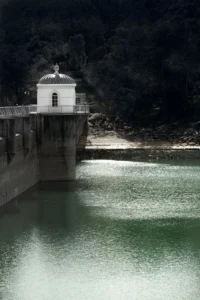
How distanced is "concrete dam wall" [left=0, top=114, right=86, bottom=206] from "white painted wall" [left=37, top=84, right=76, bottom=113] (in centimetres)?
63

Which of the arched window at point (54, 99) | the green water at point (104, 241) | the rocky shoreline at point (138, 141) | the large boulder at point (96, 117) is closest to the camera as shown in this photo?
the green water at point (104, 241)

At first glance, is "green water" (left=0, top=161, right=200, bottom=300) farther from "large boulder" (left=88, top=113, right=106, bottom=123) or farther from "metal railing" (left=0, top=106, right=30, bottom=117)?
"large boulder" (left=88, top=113, right=106, bottom=123)

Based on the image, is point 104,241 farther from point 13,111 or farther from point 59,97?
point 59,97

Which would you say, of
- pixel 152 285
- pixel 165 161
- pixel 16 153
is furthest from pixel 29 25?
pixel 152 285

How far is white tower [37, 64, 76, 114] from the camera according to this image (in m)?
39.7

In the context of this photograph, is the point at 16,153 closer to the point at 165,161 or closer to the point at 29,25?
the point at 165,161

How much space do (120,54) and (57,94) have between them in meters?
38.7

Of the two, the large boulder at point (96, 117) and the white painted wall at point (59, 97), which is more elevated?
the white painted wall at point (59, 97)

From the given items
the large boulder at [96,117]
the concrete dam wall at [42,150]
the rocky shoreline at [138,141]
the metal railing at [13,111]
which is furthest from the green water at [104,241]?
the large boulder at [96,117]

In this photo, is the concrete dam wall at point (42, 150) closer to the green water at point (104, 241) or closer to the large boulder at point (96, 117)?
the green water at point (104, 241)

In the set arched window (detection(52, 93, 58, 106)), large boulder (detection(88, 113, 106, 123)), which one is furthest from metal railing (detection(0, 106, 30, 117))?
large boulder (detection(88, 113, 106, 123))

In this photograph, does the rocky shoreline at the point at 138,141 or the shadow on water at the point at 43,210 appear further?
the rocky shoreline at the point at 138,141

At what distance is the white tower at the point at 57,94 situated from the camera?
39656mm

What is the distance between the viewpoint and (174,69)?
67.9 meters
